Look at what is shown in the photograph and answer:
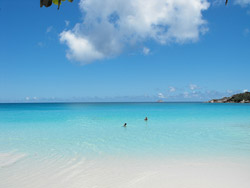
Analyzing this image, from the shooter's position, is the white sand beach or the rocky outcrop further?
the rocky outcrop

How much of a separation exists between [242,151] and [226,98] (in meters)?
145

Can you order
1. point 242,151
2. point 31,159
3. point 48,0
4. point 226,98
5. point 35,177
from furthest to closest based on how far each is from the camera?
point 226,98 → point 242,151 → point 31,159 → point 35,177 → point 48,0

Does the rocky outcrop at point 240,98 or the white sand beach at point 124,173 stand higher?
the rocky outcrop at point 240,98

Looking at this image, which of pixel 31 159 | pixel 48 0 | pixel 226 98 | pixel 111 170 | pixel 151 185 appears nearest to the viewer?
pixel 48 0

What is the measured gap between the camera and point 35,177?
545 centimetres

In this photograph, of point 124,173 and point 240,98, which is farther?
point 240,98

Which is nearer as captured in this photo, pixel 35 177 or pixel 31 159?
pixel 35 177

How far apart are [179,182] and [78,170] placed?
2939 millimetres

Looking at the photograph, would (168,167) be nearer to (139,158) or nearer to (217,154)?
(139,158)

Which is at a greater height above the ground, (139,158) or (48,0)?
(48,0)

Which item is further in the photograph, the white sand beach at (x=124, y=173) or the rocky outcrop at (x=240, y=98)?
the rocky outcrop at (x=240, y=98)

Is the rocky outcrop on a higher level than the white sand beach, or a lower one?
higher

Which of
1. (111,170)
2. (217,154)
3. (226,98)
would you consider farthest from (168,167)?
(226,98)

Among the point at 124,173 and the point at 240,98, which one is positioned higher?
the point at 240,98
